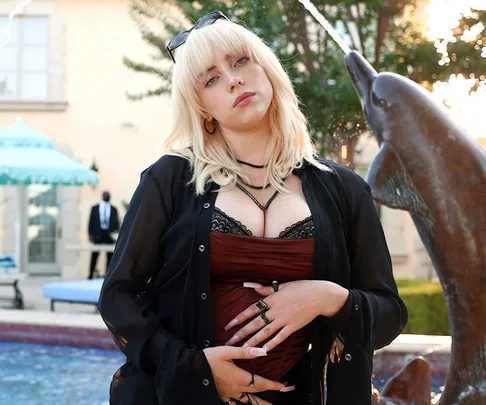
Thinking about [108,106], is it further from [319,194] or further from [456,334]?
[319,194]

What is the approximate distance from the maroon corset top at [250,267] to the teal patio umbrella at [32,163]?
8763mm

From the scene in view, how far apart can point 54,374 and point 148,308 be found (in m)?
5.03

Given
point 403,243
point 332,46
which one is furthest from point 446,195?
point 403,243

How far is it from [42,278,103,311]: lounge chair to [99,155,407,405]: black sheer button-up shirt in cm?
688

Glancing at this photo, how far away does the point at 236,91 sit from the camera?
1766 mm

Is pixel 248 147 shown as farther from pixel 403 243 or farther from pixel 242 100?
pixel 403 243

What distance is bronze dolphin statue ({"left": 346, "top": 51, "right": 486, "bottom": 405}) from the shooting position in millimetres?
2877

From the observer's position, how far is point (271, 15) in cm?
787

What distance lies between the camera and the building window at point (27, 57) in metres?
16.2

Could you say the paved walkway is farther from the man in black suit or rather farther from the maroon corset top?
the maroon corset top

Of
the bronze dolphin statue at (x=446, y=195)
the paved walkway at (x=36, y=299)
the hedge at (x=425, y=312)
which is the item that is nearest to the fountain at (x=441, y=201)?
the bronze dolphin statue at (x=446, y=195)

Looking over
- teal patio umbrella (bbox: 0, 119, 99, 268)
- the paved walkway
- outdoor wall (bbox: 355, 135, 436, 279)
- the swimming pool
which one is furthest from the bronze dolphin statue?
outdoor wall (bbox: 355, 135, 436, 279)

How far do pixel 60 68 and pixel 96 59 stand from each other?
0.76 m

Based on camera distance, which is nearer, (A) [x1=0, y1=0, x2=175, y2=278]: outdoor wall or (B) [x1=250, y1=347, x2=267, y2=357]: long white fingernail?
(B) [x1=250, y1=347, x2=267, y2=357]: long white fingernail
